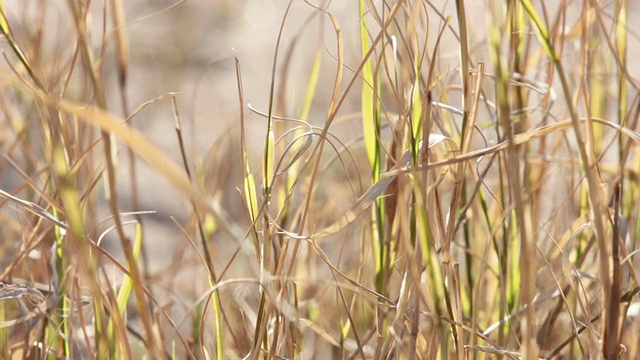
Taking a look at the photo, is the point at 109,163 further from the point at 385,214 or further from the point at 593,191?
the point at 385,214

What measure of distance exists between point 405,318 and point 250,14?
7.33 feet

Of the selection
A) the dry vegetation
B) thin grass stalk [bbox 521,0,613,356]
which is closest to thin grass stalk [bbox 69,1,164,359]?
the dry vegetation

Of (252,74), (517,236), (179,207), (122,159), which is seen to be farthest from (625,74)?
(252,74)

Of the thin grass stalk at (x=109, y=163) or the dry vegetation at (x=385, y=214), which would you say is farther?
the dry vegetation at (x=385, y=214)

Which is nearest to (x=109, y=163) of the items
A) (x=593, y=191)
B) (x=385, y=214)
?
(x=593, y=191)

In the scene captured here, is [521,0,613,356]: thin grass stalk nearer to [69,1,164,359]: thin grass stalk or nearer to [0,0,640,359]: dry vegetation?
[0,0,640,359]: dry vegetation

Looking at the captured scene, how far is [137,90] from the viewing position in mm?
2244

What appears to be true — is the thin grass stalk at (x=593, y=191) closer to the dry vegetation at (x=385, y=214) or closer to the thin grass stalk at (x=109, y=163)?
the dry vegetation at (x=385, y=214)

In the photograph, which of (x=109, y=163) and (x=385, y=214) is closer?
(x=109, y=163)

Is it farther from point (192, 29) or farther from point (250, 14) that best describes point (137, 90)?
point (250, 14)

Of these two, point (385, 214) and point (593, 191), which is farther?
point (385, 214)

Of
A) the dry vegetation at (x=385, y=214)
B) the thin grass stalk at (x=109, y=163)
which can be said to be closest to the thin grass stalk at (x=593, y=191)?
the dry vegetation at (x=385, y=214)

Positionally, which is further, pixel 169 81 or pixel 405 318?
pixel 169 81

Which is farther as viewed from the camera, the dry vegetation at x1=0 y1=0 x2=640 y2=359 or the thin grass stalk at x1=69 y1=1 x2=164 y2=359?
the dry vegetation at x1=0 y1=0 x2=640 y2=359
